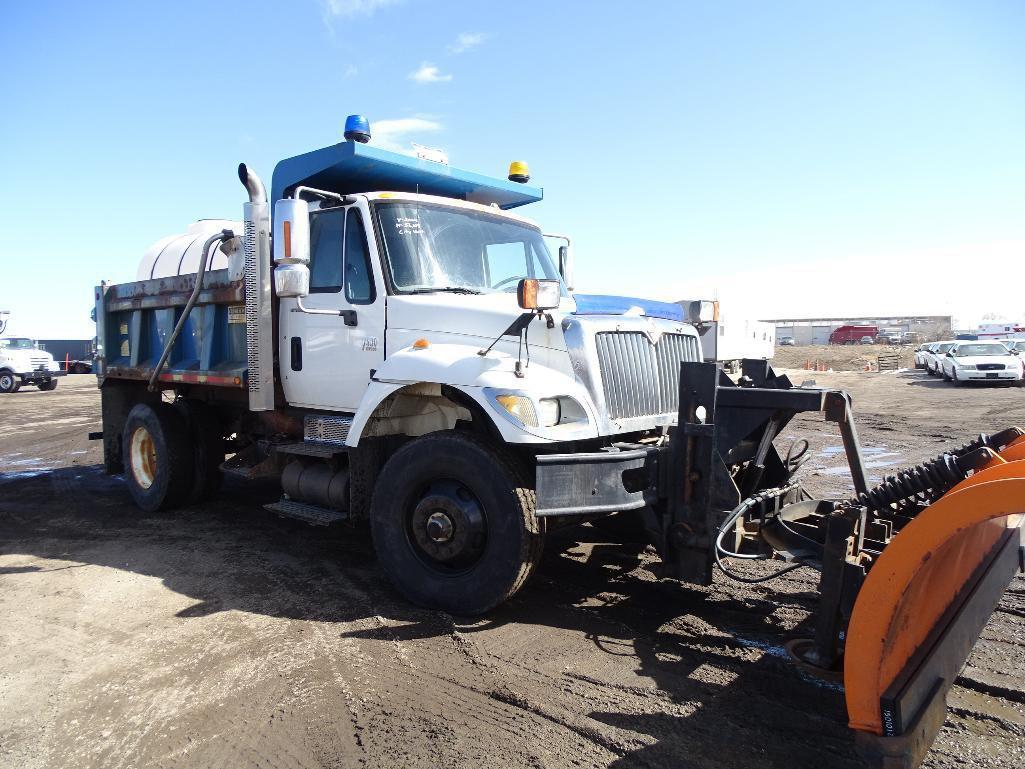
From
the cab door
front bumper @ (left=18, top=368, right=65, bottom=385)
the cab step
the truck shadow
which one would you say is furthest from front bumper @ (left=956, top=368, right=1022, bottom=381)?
front bumper @ (left=18, top=368, right=65, bottom=385)

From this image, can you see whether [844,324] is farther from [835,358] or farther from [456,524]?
[456,524]

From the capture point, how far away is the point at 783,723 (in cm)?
310

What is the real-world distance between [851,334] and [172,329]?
A: 70.3m

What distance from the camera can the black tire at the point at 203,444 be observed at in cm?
729

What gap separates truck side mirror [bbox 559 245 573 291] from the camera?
22.1ft

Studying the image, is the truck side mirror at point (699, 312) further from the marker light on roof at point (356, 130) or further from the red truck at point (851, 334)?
the red truck at point (851, 334)

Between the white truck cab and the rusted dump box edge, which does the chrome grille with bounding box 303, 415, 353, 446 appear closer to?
the rusted dump box edge

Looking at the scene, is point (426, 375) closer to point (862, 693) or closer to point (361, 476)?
point (361, 476)

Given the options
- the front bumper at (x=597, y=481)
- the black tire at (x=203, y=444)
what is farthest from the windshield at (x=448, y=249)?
→ the black tire at (x=203, y=444)

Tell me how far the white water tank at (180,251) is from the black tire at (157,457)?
1445 mm

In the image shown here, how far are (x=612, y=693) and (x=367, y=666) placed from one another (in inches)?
51.0

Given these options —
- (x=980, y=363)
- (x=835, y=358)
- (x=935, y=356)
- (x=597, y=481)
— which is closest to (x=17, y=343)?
(x=597, y=481)

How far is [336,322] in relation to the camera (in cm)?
532

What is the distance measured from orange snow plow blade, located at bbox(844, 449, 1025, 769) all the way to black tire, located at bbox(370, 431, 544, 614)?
1927 mm
